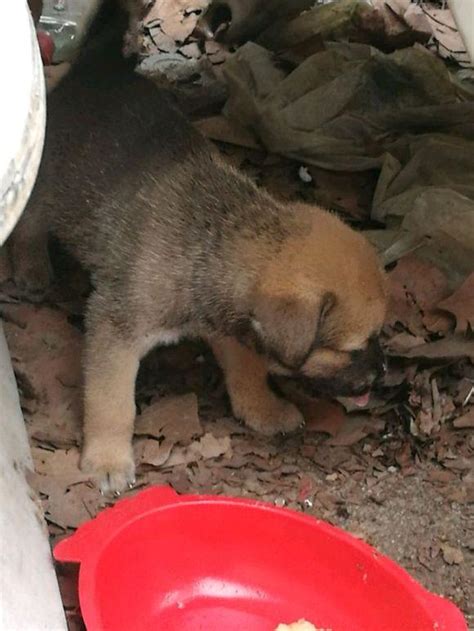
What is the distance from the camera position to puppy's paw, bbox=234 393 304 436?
10.4ft

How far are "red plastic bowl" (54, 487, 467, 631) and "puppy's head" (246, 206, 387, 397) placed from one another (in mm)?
422

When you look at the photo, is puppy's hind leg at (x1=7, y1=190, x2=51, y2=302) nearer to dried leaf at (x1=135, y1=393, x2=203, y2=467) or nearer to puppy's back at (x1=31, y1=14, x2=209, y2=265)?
puppy's back at (x1=31, y1=14, x2=209, y2=265)

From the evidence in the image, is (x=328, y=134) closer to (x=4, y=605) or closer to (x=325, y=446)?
(x=325, y=446)

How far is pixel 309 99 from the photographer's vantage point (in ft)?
13.1

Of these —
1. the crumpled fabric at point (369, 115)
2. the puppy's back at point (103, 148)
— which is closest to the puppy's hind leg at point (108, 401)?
the puppy's back at point (103, 148)

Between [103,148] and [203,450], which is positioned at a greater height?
[103,148]

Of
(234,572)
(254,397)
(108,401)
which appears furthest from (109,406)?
(234,572)

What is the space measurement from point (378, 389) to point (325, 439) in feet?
0.82

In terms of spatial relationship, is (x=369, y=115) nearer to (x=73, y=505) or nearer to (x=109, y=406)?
(x=109, y=406)

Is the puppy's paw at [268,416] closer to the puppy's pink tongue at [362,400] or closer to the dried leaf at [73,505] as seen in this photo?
the puppy's pink tongue at [362,400]

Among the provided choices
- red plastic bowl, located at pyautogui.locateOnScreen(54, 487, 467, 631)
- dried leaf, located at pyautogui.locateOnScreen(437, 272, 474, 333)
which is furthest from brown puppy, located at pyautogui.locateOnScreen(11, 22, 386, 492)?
dried leaf, located at pyautogui.locateOnScreen(437, 272, 474, 333)

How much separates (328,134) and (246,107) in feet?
1.21

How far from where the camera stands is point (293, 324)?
8.18 ft

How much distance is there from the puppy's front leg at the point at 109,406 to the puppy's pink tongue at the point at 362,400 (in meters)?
0.69
